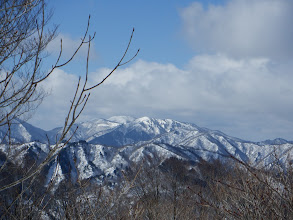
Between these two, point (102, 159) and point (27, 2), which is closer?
point (27, 2)

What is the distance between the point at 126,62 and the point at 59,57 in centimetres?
60

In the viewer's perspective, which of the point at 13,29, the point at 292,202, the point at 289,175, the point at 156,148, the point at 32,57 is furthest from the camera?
the point at 156,148

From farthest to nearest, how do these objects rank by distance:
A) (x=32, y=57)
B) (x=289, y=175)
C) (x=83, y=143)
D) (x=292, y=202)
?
1. (x=83, y=143)
2. (x=289, y=175)
3. (x=32, y=57)
4. (x=292, y=202)

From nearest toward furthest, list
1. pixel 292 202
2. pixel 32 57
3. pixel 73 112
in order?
pixel 73 112
pixel 292 202
pixel 32 57

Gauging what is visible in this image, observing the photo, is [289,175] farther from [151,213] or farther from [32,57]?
[151,213]

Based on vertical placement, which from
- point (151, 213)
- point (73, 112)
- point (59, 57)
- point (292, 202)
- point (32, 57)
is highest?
point (32, 57)

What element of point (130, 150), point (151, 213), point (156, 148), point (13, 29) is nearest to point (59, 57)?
point (13, 29)

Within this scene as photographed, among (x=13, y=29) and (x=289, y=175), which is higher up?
(x=13, y=29)

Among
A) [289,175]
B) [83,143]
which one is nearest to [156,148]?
[83,143]

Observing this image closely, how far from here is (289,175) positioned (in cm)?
565

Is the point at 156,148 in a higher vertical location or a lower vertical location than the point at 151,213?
higher

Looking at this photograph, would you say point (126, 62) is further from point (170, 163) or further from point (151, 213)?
point (170, 163)

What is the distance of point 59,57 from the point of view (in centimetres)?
278

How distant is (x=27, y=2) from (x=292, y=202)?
3.94 meters
